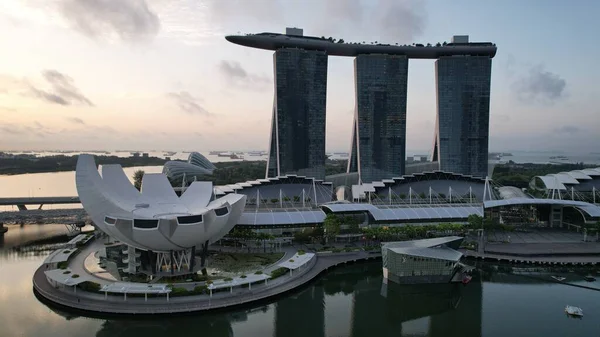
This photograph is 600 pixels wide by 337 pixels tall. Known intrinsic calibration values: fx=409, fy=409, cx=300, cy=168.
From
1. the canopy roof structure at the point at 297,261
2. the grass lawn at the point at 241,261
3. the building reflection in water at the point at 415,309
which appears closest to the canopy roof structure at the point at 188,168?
the grass lawn at the point at 241,261

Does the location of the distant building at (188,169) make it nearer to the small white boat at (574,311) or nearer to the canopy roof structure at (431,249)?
the canopy roof structure at (431,249)

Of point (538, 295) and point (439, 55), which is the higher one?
point (439, 55)

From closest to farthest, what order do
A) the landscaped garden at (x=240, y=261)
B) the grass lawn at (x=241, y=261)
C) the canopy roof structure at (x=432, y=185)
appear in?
the landscaped garden at (x=240, y=261) → the grass lawn at (x=241, y=261) → the canopy roof structure at (x=432, y=185)

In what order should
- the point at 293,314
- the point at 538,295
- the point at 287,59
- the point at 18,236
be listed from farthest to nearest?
the point at 287,59, the point at 18,236, the point at 538,295, the point at 293,314

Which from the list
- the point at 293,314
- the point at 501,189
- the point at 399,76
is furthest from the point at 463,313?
the point at 399,76

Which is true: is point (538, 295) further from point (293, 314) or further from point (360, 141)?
point (360, 141)
